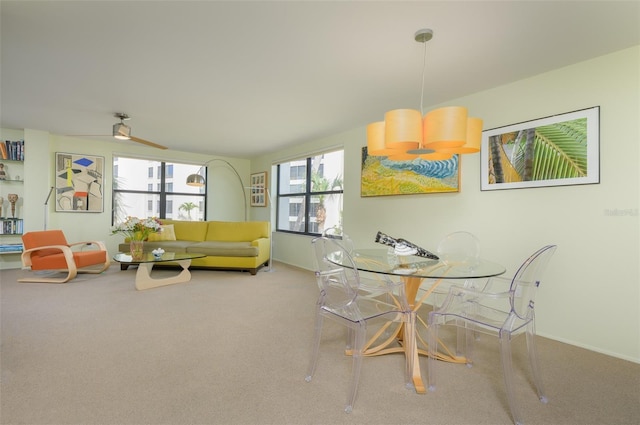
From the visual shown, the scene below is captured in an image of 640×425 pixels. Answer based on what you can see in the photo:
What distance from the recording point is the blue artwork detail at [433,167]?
330 centimetres

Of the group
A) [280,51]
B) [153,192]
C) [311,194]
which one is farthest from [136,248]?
[280,51]

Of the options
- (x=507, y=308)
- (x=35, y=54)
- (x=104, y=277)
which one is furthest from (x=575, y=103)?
(x=104, y=277)

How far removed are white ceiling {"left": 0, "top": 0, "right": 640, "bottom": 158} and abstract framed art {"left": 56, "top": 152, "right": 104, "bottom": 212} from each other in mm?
1568

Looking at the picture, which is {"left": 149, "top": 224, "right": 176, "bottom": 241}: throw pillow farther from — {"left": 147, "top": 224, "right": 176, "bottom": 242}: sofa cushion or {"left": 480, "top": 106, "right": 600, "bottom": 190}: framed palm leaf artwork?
{"left": 480, "top": 106, "right": 600, "bottom": 190}: framed palm leaf artwork

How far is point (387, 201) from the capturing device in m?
4.04

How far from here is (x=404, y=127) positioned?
6.05 feet

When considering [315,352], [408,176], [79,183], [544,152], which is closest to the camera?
[315,352]

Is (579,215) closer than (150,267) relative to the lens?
Yes

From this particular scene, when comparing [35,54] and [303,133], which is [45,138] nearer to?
[35,54]

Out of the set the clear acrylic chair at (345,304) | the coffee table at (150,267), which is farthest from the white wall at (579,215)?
the coffee table at (150,267)

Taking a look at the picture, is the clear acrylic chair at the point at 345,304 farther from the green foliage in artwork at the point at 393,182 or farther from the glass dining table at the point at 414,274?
the green foliage in artwork at the point at 393,182

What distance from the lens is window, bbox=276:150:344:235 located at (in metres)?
5.16

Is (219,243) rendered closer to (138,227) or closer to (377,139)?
(138,227)

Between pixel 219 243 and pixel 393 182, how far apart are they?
3.16 metres
